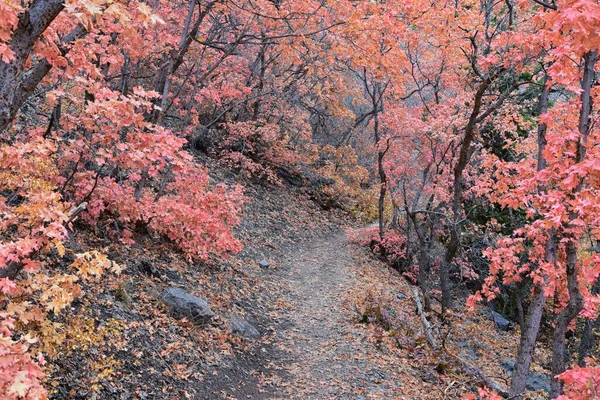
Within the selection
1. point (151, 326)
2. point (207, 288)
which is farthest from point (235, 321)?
point (151, 326)

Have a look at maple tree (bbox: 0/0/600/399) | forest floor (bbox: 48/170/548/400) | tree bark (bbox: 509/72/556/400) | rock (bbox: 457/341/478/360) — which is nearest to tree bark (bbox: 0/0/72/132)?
maple tree (bbox: 0/0/600/399)

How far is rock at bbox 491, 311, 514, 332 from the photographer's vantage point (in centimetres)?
1675

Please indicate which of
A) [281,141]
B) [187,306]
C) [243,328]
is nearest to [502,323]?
[243,328]

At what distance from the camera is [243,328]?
29.3 feet

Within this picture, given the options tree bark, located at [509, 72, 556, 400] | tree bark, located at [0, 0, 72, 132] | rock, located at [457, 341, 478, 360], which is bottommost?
rock, located at [457, 341, 478, 360]

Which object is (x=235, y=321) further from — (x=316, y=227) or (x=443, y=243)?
(x=443, y=243)

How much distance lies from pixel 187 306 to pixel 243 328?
1.53m

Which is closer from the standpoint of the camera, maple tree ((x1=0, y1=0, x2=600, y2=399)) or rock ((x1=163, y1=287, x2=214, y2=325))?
maple tree ((x1=0, y1=0, x2=600, y2=399))

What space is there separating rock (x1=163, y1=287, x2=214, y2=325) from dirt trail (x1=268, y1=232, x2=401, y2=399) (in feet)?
5.99

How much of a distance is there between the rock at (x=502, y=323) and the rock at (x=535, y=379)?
406 cm

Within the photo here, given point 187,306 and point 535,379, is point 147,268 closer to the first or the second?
point 187,306

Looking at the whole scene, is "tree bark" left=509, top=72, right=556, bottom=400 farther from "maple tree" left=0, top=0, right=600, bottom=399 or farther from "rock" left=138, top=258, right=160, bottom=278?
"rock" left=138, top=258, right=160, bottom=278

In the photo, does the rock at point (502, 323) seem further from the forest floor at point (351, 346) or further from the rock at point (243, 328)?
the rock at point (243, 328)

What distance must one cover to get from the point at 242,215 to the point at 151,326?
1030cm
